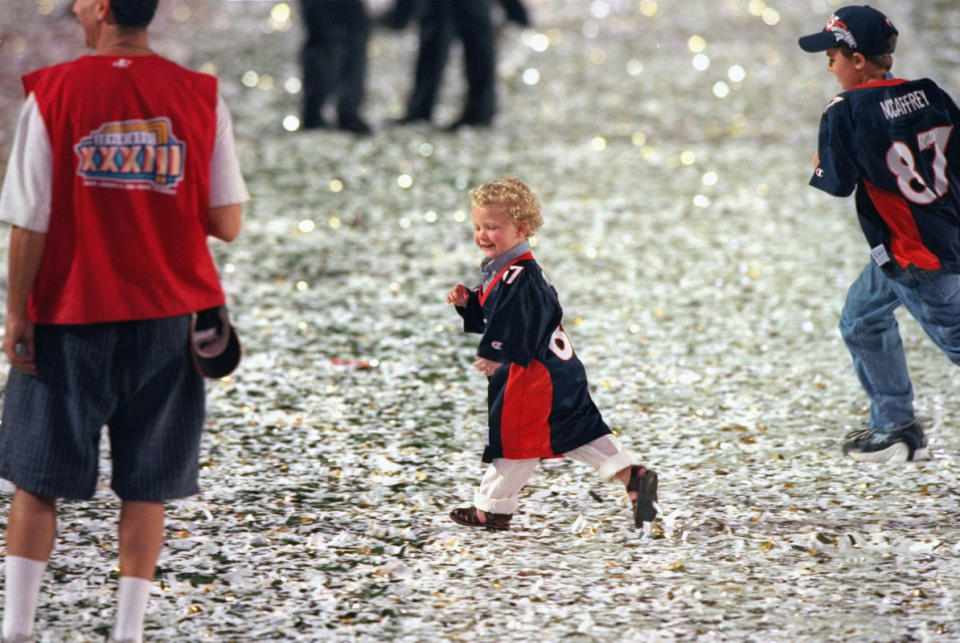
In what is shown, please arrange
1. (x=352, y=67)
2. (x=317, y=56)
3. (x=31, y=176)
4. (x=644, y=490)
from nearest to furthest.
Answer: (x=31, y=176) → (x=644, y=490) → (x=317, y=56) → (x=352, y=67)

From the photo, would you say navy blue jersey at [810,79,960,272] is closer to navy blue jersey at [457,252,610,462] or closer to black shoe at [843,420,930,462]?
black shoe at [843,420,930,462]

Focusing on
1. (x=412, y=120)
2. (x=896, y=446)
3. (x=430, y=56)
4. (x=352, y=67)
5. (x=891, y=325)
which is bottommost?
(x=896, y=446)

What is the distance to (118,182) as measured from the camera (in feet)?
10.5

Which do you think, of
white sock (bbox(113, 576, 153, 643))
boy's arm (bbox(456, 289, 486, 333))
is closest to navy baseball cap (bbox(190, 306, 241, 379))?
white sock (bbox(113, 576, 153, 643))

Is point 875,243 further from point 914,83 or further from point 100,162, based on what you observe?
point 100,162

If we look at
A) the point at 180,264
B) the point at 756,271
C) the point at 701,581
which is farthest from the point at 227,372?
the point at 756,271

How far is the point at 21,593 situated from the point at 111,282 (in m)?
0.79

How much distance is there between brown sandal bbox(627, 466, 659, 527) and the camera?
4.31m

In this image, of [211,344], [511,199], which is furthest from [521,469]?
[211,344]

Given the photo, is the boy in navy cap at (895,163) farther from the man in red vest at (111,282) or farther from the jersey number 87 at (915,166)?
the man in red vest at (111,282)

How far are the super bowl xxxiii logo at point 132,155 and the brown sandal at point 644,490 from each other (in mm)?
1785

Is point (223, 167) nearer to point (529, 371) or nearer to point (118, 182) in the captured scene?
point (118, 182)

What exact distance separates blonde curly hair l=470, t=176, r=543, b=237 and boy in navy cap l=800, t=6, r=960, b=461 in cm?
100

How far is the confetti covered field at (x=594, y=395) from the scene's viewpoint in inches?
152
